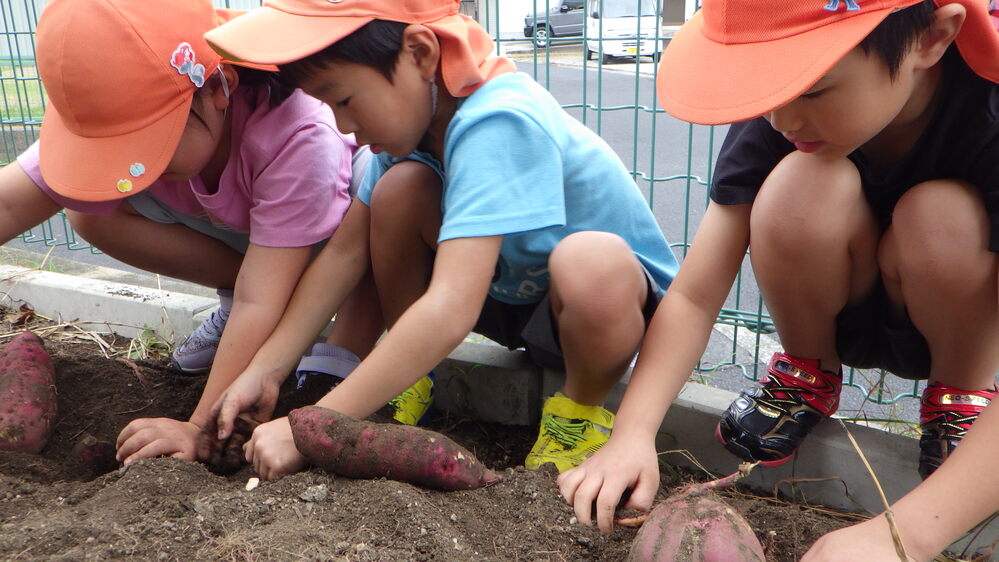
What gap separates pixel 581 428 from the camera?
5.88 ft

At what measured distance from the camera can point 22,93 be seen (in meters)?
3.95

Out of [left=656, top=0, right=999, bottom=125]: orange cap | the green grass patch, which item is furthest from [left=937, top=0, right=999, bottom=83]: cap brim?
the green grass patch

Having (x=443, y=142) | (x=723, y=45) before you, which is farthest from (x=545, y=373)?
(x=723, y=45)

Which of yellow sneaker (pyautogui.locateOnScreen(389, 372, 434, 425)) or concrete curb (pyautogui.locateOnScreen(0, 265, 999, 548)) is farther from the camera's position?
yellow sneaker (pyautogui.locateOnScreen(389, 372, 434, 425))

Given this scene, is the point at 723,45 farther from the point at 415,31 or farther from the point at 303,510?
the point at 303,510

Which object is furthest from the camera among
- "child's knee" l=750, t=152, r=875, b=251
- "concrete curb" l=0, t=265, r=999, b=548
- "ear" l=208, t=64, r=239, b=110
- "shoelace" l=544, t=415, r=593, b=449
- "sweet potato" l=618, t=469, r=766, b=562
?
"ear" l=208, t=64, r=239, b=110

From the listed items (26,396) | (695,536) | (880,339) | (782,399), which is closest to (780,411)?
(782,399)

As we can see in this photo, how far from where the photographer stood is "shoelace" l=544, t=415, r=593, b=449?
1.78 metres

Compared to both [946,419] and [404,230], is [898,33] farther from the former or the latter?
[404,230]

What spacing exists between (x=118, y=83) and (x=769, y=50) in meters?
1.26

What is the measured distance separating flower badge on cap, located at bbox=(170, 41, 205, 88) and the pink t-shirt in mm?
203

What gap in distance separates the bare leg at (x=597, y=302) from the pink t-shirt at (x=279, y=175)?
64cm

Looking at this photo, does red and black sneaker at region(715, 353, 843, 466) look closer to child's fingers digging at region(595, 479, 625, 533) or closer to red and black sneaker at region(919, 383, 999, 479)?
red and black sneaker at region(919, 383, 999, 479)

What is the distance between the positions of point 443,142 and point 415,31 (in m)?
0.29
